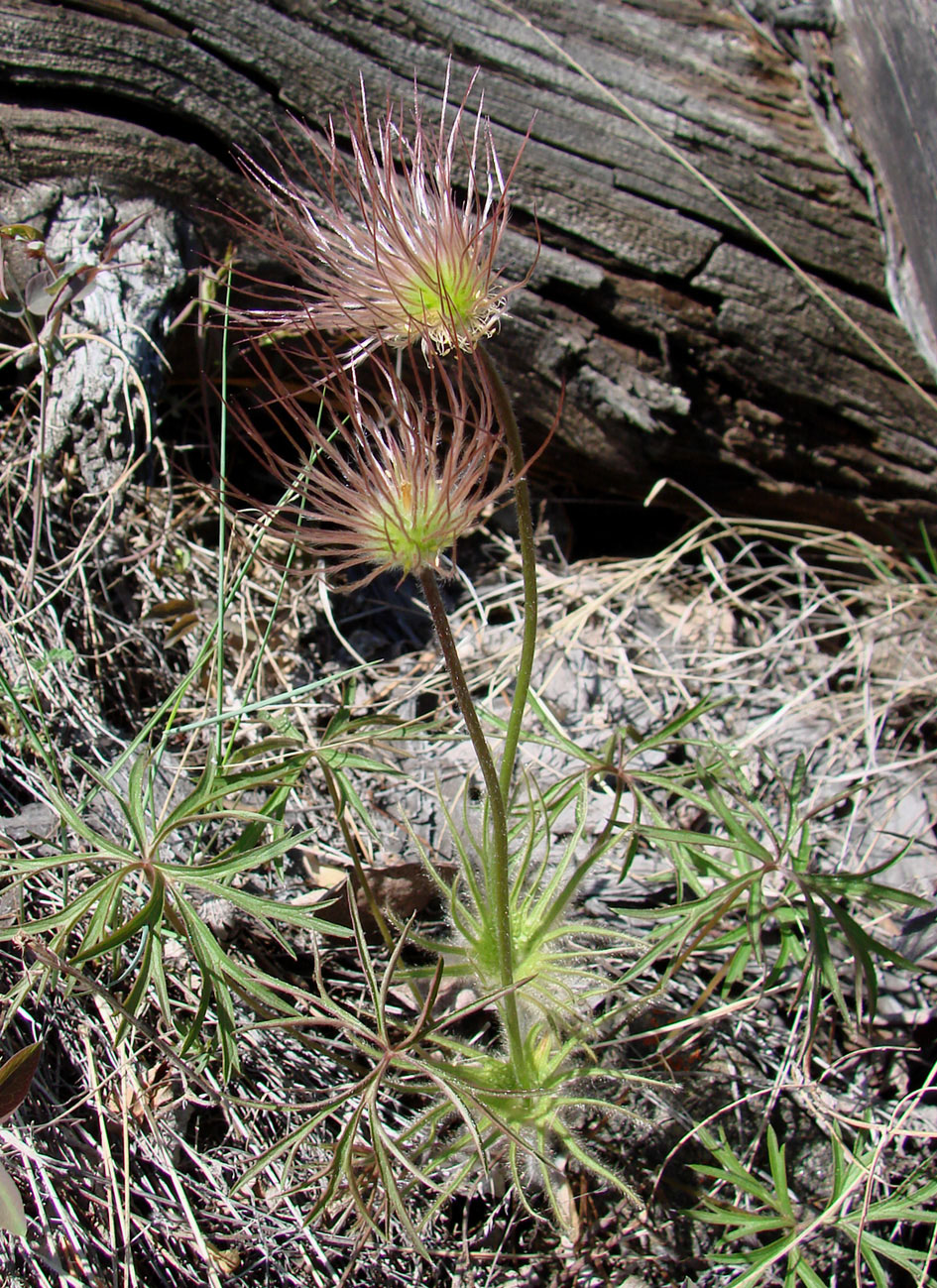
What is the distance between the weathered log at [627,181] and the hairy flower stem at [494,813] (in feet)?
5.03

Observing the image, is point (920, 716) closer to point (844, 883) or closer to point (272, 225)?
point (844, 883)

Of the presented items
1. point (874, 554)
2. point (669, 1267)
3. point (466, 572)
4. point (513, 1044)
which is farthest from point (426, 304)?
point (874, 554)

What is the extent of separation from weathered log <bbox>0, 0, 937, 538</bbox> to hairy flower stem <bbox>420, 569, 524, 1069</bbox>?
5.03ft

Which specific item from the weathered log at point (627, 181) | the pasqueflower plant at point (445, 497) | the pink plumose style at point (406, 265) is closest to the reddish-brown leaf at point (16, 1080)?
the pasqueflower plant at point (445, 497)

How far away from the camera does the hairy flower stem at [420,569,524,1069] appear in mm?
1499

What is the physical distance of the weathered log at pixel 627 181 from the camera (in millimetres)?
2545

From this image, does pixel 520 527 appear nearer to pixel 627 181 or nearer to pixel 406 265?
pixel 406 265

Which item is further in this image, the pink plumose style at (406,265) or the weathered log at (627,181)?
the weathered log at (627,181)

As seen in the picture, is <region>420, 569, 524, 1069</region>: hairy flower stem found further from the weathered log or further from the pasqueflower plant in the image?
the weathered log

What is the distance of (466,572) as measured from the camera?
3.19m

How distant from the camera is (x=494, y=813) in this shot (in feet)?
5.40

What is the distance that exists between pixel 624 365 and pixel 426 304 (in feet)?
4.79

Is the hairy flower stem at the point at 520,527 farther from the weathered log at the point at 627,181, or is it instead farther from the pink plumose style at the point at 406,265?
the weathered log at the point at 627,181

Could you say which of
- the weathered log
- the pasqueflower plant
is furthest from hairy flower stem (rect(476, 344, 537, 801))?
the weathered log
